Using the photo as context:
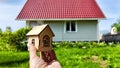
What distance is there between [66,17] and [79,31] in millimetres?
1799

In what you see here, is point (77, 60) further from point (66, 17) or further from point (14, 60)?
point (66, 17)

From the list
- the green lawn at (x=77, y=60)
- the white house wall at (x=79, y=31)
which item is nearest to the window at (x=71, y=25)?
the white house wall at (x=79, y=31)

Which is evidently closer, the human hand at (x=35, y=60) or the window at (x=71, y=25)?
the human hand at (x=35, y=60)

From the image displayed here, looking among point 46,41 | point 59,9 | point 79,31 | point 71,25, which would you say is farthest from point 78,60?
point 71,25

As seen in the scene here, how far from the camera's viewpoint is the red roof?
107 feet

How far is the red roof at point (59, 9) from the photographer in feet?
107

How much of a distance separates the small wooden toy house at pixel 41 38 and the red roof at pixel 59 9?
28327 mm

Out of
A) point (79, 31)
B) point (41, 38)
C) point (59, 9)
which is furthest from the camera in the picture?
point (79, 31)

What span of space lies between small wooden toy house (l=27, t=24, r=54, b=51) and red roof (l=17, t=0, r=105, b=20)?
92.9 ft

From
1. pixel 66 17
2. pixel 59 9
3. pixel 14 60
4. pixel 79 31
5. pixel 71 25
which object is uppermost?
pixel 59 9

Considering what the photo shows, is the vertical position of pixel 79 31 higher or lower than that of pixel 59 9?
lower

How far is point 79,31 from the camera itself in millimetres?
33438

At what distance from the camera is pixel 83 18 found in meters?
32.4

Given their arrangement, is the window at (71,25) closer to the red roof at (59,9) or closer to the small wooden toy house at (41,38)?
the red roof at (59,9)
